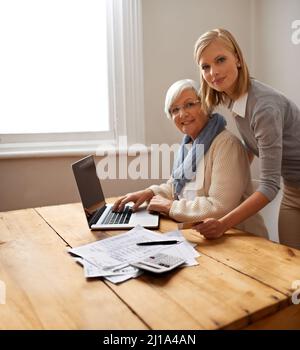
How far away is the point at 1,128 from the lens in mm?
2254

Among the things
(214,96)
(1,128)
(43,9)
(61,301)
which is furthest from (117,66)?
(61,301)

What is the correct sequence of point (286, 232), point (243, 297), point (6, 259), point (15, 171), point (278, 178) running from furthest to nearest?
1. point (15, 171)
2. point (286, 232)
3. point (278, 178)
4. point (6, 259)
5. point (243, 297)

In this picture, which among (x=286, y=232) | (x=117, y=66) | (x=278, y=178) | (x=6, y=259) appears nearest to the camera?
(x=6, y=259)

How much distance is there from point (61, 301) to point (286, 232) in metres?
1.17

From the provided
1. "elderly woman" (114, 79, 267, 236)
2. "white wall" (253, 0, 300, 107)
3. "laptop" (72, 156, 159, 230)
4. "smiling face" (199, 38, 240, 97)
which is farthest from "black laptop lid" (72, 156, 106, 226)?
"white wall" (253, 0, 300, 107)

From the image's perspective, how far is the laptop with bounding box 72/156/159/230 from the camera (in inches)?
55.2

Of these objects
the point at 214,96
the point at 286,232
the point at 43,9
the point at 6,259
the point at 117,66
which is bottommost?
the point at 286,232

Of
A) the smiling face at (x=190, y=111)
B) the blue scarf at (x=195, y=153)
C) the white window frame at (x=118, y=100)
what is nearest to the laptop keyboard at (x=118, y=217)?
the blue scarf at (x=195, y=153)

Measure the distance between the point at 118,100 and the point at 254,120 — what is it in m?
1.29

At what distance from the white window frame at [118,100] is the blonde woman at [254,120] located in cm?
92

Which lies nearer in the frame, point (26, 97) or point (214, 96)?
point (214, 96)

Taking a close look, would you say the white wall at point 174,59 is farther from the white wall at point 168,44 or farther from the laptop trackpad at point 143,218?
the laptop trackpad at point 143,218

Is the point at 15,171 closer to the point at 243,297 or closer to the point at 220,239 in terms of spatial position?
the point at 220,239

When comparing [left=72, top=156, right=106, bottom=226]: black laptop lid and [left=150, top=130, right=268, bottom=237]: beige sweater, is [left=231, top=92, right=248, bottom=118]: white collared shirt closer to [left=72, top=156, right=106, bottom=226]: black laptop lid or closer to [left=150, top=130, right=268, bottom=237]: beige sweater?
[left=150, top=130, right=268, bottom=237]: beige sweater
